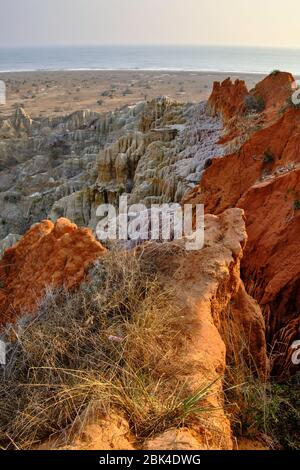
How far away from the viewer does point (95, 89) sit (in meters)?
83.4

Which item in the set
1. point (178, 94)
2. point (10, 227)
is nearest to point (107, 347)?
point (10, 227)

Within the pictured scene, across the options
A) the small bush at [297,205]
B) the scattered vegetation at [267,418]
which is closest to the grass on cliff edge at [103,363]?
the scattered vegetation at [267,418]

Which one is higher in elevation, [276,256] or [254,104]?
[254,104]

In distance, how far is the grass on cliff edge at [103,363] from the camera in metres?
3.04

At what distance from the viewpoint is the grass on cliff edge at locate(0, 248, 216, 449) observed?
3.04 meters

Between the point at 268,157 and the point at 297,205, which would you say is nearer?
the point at 297,205

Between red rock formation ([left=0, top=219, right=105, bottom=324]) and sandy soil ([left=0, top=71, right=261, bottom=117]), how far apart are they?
46730mm

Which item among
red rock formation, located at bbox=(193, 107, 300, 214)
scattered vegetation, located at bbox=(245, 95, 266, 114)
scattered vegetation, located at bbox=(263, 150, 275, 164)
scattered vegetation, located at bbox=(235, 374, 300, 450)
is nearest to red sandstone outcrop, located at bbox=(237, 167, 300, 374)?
red rock formation, located at bbox=(193, 107, 300, 214)

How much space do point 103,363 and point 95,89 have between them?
277 feet

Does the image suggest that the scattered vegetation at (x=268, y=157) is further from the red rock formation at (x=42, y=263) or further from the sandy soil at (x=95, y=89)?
the sandy soil at (x=95, y=89)

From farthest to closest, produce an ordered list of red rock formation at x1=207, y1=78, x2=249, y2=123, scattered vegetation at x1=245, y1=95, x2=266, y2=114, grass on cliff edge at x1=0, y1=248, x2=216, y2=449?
red rock formation at x1=207, y1=78, x2=249, y2=123 < scattered vegetation at x1=245, y1=95, x2=266, y2=114 < grass on cliff edge at x1=0, y1=248, x2=216, y2=449

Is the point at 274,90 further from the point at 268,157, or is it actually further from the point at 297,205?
the point at 297,205

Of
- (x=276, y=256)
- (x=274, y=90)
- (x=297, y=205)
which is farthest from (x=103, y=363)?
(x=274, y=90)

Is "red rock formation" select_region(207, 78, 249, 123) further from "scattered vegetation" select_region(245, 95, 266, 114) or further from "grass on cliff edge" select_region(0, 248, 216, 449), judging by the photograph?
"grass on cliff edge" select_region(0, 248, 216, 449)
